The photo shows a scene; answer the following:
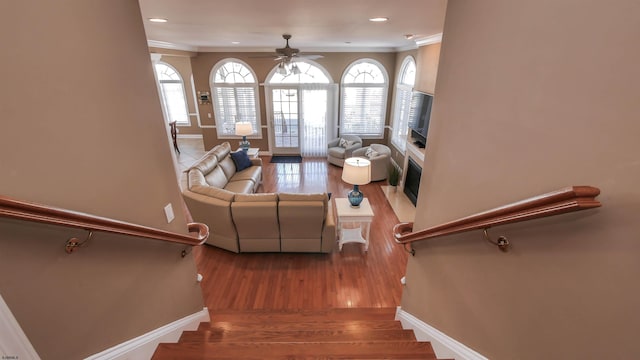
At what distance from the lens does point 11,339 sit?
2.92 ft

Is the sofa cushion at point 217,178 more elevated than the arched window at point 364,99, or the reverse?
the arched window at point 364,99

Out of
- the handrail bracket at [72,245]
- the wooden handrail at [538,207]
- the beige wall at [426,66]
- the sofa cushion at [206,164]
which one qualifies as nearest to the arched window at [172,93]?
the sofa cushion at [206,164]

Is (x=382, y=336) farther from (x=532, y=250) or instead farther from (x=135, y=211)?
(x=135, y=211)

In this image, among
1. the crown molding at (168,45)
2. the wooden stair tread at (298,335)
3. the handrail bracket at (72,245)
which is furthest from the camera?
the crown molding at (168,45)

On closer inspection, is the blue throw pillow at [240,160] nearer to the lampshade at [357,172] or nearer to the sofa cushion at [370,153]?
the sofa cushion at [370,153]

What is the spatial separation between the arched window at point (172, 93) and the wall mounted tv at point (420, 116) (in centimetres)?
826

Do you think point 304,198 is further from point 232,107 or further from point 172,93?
point 172,93

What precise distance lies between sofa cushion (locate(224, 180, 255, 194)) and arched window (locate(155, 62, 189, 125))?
6.11 meters

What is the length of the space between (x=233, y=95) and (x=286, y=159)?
2396mm

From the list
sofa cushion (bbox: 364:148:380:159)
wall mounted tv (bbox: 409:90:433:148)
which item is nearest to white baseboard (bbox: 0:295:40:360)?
wall mounted tv (bbox: 409:90:433:148)

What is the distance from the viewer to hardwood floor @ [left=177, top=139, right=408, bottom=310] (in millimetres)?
3189

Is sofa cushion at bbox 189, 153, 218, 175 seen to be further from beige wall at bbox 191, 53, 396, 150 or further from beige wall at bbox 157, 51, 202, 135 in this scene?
beige wall at bbox 157, 51, 202, 135

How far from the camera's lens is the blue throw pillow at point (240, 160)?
609 centimetres

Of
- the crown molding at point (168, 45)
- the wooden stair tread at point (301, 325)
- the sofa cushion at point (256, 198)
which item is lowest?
the wooden stair tread at point (301, 325)
